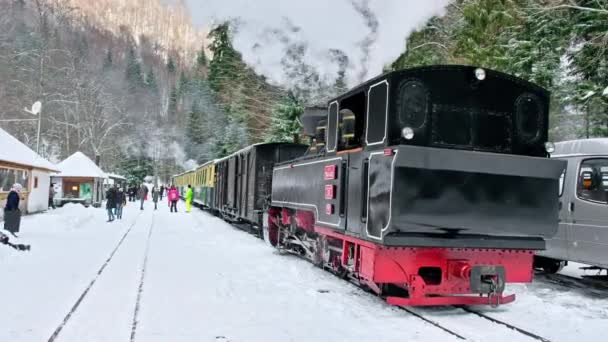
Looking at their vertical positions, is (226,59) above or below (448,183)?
above

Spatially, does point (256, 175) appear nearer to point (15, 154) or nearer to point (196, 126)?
point (15, 154)

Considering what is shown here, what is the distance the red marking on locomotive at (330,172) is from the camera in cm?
712

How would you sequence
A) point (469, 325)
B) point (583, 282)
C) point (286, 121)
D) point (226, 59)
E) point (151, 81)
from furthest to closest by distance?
point (151, 81) → point (226, 59) → point (286, 121) → point (583, 282) → point (469, 325)

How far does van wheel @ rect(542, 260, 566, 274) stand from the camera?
9484 millimetres

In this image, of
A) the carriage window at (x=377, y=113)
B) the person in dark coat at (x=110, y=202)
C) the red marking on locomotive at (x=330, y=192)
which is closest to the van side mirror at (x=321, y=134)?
the red marking on locomotive at (x=330, y=192)

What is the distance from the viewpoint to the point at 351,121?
23.0 ft

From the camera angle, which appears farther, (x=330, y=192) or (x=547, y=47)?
(x=547, y=47)

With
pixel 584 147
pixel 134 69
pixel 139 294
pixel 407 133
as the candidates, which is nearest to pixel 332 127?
pixel 407 133

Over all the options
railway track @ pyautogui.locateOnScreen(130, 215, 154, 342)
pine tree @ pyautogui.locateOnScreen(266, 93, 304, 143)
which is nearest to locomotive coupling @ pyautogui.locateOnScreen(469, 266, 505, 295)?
railway track @ pyautogui.locateOnScreen(130, 215, 154, 342)

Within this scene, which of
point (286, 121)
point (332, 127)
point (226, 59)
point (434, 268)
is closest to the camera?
point (434, 268)

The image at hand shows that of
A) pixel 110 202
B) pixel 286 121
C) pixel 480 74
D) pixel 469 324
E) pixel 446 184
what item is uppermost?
pixel 286 121

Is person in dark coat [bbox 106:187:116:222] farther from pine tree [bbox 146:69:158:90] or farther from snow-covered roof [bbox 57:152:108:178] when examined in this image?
pine tree [bbox 146:69:158:90]

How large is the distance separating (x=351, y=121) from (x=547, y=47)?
43.1 ft

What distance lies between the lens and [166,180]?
3915 inches
